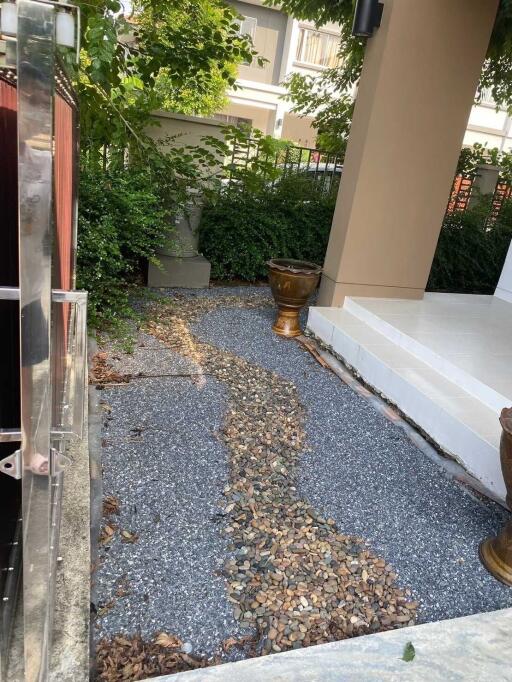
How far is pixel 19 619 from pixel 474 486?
7.23 ft

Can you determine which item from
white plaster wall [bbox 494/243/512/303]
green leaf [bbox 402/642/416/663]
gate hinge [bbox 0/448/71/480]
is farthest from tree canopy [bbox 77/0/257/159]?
green leaf [bbox 402/642/416/663]

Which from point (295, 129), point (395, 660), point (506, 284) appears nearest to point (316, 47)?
point (295, 129)

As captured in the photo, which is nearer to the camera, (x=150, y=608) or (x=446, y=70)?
(x=150, y=608)

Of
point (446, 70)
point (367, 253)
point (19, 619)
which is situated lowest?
point (19, 619)

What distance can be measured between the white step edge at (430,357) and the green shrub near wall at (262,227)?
1.70 meters

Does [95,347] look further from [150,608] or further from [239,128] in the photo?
[239,128]

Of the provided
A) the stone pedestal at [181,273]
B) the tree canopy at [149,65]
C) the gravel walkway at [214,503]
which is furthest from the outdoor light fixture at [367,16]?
the gravel walkway at [214,503]

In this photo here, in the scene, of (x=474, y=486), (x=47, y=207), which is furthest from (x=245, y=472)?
(x=47, y=207)

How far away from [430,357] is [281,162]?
4.01 metres

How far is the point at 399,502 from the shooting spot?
2475 millimetres

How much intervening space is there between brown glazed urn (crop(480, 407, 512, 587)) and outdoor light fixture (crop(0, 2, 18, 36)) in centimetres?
194

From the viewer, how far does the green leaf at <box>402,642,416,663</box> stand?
156 centimetres

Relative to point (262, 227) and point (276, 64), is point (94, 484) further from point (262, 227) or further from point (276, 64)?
point (276, 64)

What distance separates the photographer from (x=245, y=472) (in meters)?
2.54
